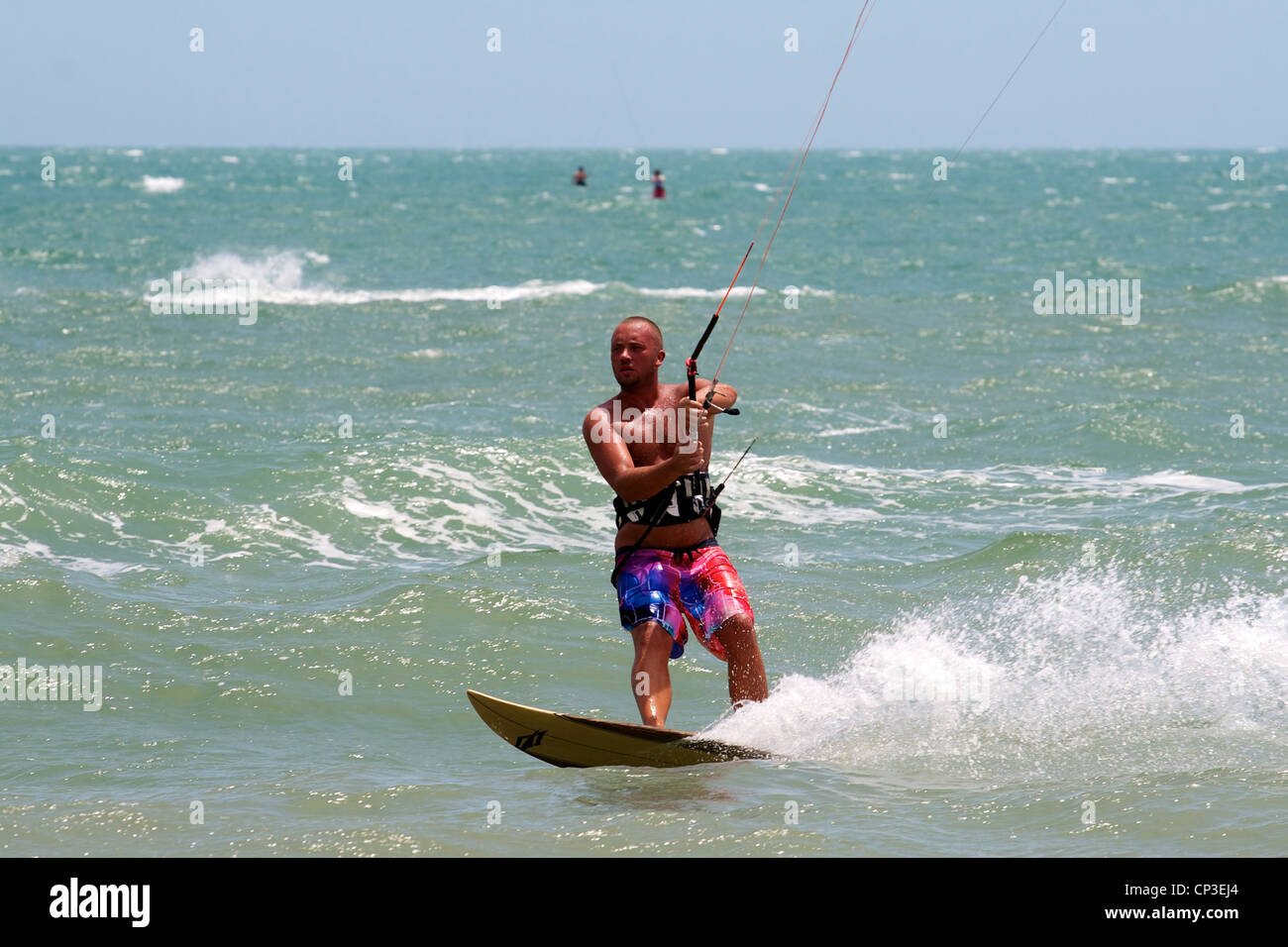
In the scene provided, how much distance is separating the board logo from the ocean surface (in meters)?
0.13

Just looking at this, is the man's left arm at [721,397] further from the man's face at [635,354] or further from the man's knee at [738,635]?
the man's knee at [738,635]

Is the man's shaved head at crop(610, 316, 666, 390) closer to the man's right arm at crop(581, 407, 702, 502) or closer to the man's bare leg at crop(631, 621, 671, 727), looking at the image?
the man's right arm at crop(581, 407, 702, 502)

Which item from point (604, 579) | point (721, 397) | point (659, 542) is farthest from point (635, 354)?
point (604, 579)

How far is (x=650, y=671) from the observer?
549cm

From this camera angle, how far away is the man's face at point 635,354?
539 cm

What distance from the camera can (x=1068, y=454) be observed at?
12398 mm

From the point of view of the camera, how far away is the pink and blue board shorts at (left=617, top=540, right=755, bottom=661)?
18.1 feet

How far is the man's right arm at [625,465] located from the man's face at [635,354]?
174mm

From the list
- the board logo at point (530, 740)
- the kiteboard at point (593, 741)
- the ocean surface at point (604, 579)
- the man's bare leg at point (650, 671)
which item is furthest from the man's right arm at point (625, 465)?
the ocean surface at point (604, 579)

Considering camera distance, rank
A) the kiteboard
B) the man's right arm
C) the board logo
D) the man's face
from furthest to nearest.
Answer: the board logo
the kiteboard
the man's face
the man's right arm

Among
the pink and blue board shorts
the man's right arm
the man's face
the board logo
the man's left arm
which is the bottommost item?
the board logo

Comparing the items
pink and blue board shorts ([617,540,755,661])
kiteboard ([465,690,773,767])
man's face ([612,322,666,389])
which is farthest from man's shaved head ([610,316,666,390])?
kiteboard ([465,690,773,767])

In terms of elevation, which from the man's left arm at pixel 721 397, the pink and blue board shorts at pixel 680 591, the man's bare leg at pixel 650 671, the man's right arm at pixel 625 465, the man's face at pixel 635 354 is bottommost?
the man's bare leg at pixel 650 671
